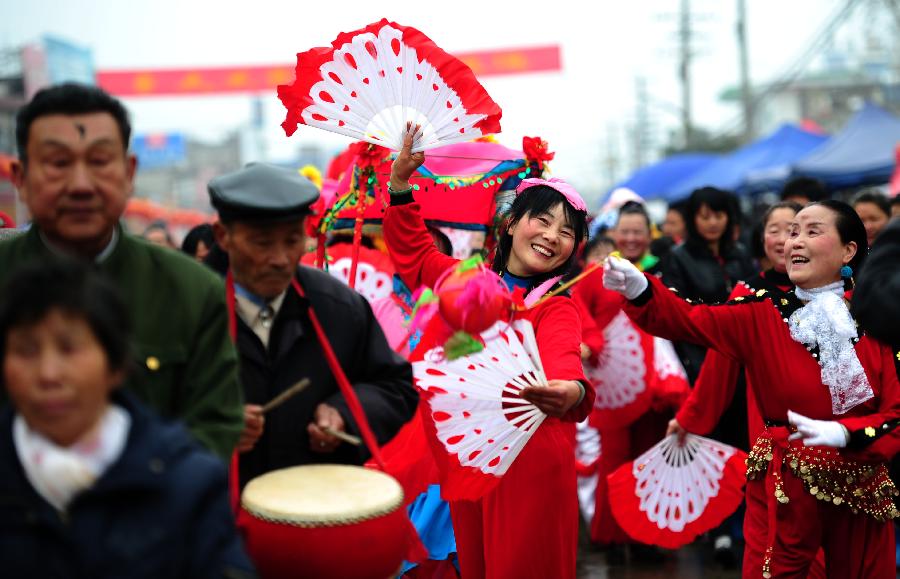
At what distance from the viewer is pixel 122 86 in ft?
101

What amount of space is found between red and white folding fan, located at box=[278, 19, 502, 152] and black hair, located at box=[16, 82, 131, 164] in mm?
1567

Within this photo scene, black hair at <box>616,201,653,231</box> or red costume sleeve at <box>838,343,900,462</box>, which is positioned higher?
black hair at <box>616,201,653,231</box>

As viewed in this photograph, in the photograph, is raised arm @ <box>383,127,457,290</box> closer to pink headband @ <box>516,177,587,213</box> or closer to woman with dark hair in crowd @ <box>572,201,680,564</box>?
pink headband @ <box>516,177,587,213</box>

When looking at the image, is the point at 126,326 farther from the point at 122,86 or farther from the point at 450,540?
the point at 122,86

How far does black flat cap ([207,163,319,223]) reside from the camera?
2635 millimetres

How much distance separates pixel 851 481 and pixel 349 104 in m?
2.34

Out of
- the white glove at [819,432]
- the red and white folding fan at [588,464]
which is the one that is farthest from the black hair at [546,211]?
the red and white folding fan at [588,464]

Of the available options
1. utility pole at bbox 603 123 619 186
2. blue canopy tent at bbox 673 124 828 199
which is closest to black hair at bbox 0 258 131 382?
blue canopy tent at bbox 673 124 828 199

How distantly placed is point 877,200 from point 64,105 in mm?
5569

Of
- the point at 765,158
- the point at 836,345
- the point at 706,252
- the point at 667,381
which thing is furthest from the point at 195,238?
the point at 765,158

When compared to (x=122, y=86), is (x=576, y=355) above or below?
below

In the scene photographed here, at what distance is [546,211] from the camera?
154 inches

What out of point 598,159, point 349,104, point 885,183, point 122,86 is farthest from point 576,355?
point 598,159

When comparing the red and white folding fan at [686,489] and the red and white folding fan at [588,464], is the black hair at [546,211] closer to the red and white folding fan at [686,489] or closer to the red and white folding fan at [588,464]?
the red and white folding fan at [686,489]
